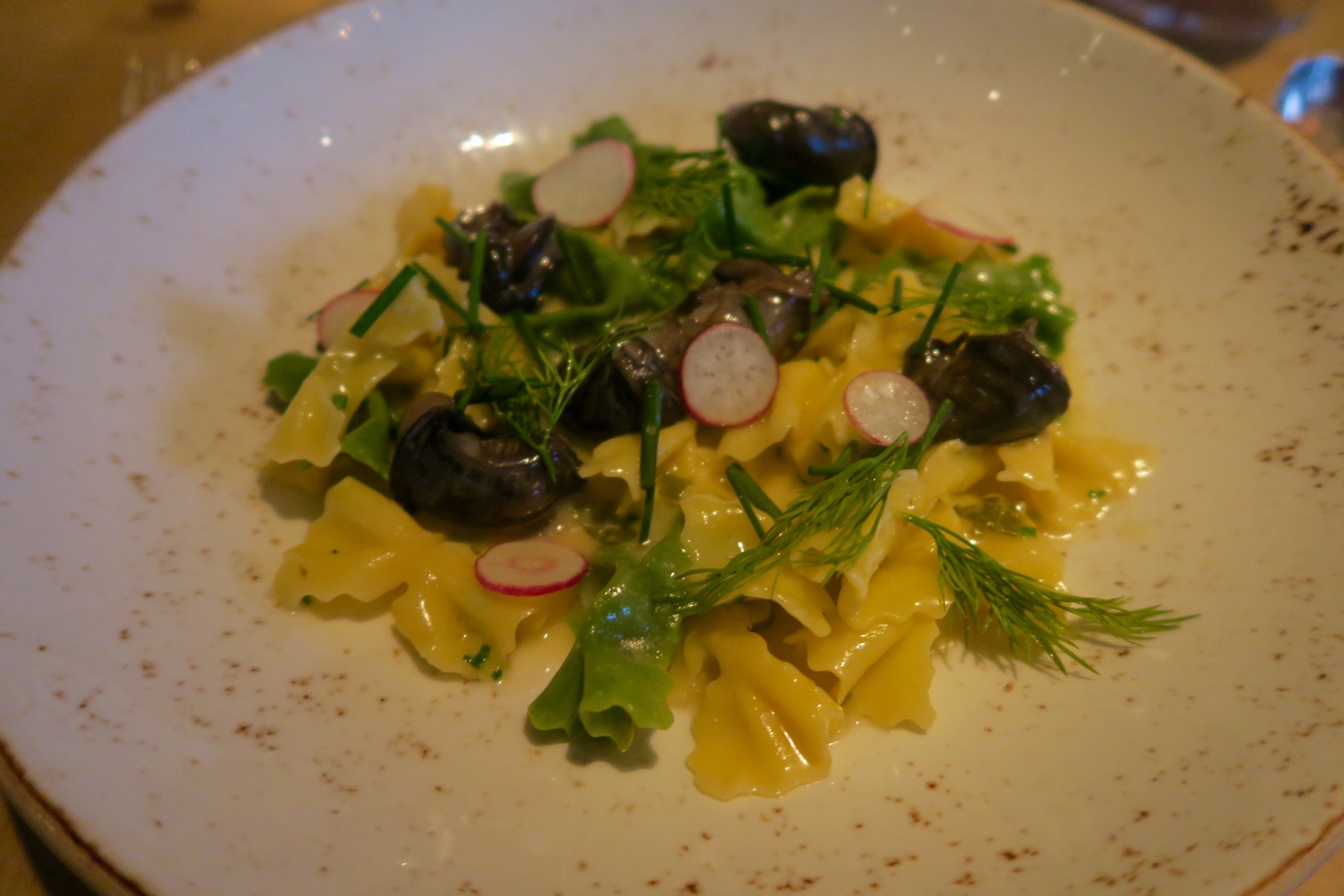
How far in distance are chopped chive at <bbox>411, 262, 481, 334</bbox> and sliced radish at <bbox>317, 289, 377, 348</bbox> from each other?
0.27 metres

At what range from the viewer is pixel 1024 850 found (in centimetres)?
227

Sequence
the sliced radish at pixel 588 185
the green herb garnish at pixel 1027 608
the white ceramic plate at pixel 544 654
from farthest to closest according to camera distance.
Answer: the sliced radish at pixel 588 185 → the green herb garnish at pixel 1027 608 → the white ceramic plate at pixel 544 654

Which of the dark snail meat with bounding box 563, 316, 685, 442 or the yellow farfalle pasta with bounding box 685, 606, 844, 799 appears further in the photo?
the dark snail meat with bounding box 563, 316, 685, 442

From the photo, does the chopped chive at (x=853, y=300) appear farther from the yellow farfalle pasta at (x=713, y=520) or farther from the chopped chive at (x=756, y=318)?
the chopped chive at (x=756, y=318)

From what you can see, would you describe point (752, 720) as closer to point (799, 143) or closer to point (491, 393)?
point (491, 393)

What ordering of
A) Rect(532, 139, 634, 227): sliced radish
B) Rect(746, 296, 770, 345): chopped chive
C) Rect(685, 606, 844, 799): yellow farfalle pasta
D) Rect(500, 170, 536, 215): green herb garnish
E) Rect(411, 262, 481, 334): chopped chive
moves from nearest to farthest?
Rect(685, 606, 844, 799): yellow farfalle pasta
Rect(746, 296, 770, 345): chopped chive
Rect(411, 262, 481, 334): chopped chive
Rect(532, 139, 634, 227): sliced radish
Rect(500, 170, 536, 215): green herb garnish

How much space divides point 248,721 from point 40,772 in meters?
0.50

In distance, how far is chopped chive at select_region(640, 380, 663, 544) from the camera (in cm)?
292

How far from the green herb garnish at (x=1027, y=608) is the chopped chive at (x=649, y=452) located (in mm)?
826

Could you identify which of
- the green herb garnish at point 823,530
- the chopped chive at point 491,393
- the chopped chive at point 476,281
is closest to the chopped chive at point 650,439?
the green herb garnish at point 823,530

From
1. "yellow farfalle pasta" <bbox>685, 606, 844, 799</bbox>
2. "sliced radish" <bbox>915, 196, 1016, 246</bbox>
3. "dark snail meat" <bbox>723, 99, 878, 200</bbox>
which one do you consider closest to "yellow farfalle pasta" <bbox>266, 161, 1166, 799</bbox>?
"yellow farfalle pasta" <bbox>685, 606, 844, 799</bbox>

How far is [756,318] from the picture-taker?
10.5 feet

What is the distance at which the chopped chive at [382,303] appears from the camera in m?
3.17

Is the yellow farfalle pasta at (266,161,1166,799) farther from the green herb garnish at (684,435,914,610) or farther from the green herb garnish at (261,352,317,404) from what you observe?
the green herb garnish at (261,352,317,404)
